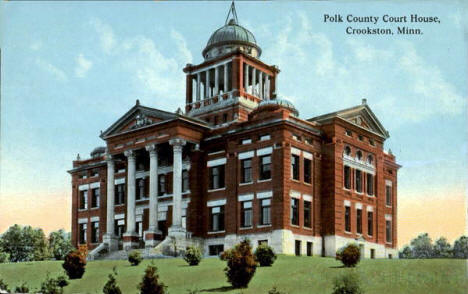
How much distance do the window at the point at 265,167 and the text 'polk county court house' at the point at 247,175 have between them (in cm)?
7

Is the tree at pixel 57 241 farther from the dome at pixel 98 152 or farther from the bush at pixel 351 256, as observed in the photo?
the bush at pixel 351 256

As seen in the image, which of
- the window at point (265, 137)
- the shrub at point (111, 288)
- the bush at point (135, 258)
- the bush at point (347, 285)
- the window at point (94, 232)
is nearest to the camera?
the bush at point (347, 285)

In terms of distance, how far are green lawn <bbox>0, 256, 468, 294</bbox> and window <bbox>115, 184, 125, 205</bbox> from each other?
14383 mm

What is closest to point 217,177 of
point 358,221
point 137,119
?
point 137,119

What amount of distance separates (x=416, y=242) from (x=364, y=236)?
59598 mm

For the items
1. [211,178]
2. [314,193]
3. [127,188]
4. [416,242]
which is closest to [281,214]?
[314,193]

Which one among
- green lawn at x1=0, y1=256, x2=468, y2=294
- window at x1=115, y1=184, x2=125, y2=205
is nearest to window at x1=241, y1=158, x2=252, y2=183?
green lawn at x1=0, y1=256, x2=468, y2=294

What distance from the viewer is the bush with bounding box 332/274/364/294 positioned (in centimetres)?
3416

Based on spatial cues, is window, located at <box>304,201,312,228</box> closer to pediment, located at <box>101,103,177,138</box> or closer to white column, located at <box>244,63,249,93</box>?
pediment, located at <box>101,103,177,138</box>

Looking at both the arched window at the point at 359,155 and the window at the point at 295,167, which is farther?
the arched window at the point at 359,155

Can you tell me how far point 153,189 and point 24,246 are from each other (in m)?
33.3

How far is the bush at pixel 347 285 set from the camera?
34.2 meters

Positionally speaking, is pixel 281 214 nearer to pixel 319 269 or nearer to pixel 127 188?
pixel 319 269

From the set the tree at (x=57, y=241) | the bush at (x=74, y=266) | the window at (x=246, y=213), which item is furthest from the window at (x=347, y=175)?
the tree at (x=57, y=241)
